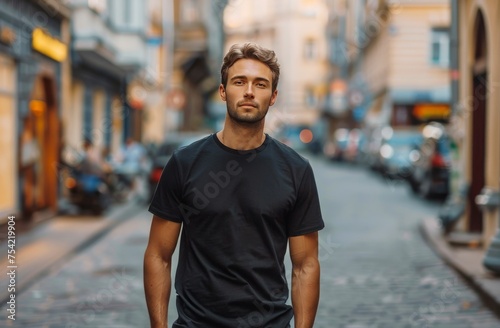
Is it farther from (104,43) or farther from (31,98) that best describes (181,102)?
(31,98)

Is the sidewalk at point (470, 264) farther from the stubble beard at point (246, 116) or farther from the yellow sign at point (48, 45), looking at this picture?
the yellow sign at point (48, 45)

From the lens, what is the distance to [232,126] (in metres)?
3.43

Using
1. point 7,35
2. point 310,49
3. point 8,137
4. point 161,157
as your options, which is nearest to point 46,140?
point 161,157

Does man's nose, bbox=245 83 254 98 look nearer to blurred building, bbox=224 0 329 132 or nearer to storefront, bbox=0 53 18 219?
storefront, bbox=0 53 18 219

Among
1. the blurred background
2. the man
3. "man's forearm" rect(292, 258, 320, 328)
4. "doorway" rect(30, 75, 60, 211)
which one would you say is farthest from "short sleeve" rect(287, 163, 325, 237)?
"doorway" rect(30, 75, 60, 211)

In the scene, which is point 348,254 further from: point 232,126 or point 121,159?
point 121,159

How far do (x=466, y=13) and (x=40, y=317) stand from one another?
9044 mm

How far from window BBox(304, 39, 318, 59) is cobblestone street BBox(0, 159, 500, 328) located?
227ft

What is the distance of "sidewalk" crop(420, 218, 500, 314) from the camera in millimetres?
8798

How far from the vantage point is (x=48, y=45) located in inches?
680

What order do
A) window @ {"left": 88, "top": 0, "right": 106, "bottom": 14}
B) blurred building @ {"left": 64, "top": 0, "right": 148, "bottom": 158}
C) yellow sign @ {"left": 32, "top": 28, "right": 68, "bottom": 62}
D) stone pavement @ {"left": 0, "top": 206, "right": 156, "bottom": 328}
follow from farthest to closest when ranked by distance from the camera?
1. window @ {"left": 88, "top": 0, "right": 106, "bottom": 14}
2. blurred building @ {"left": 64, "top": 0, "right": 148, "bottom": 158}
3. yellow sign @ {"left": 32, "top": 28, "right": 68, "bottom": 62}
4. stone pavement @ {"left": 0, "top": 206, "right": 156, "bottom": 328}

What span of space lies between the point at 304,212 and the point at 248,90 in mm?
503

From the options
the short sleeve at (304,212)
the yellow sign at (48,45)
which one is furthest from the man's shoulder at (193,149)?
the yellow sign at (48,45)

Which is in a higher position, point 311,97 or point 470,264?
point 311,97
